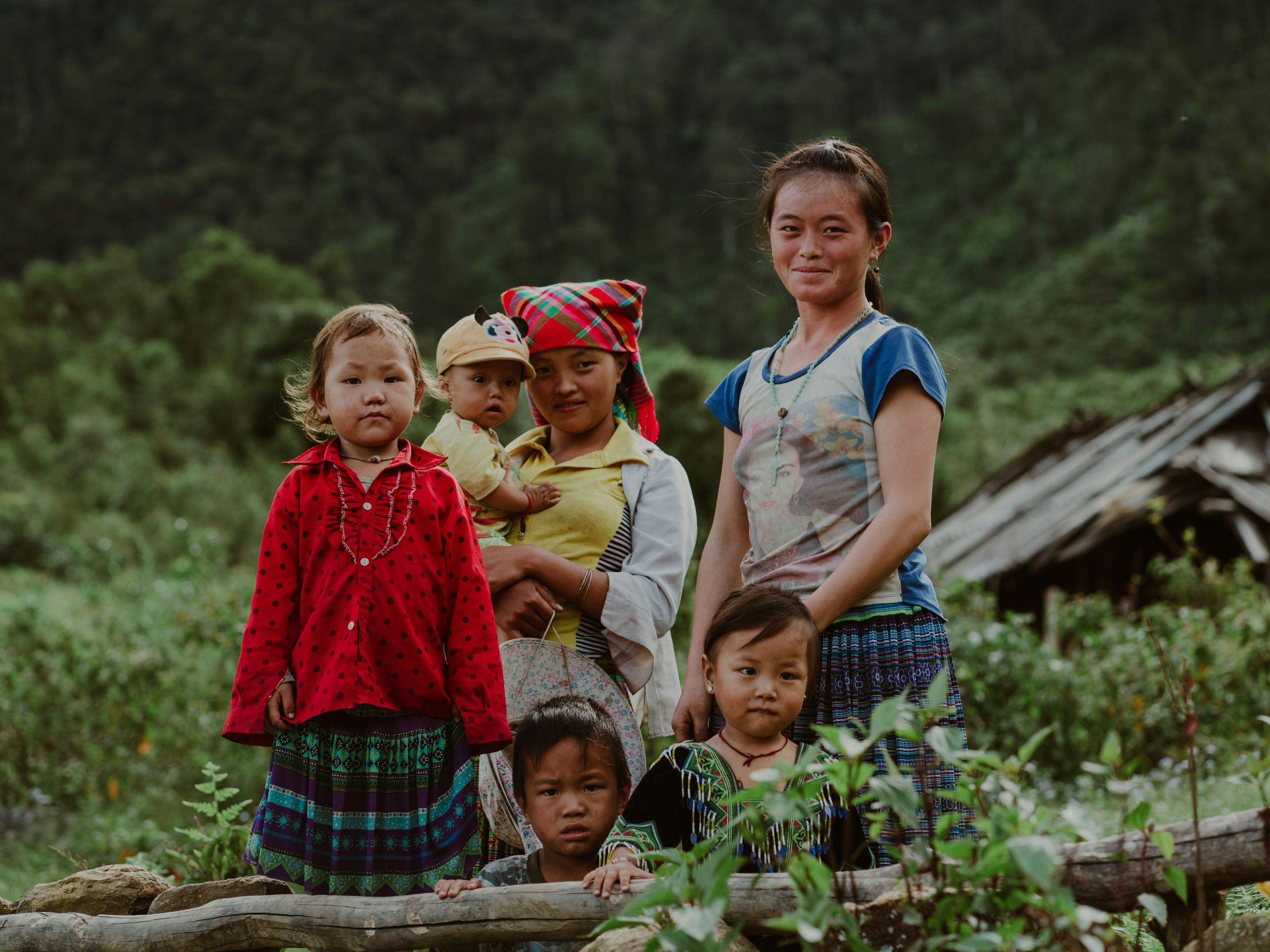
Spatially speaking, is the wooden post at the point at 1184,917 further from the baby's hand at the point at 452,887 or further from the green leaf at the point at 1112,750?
the baby's hand at the point at 452,887

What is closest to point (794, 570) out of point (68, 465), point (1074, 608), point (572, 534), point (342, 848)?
point (572, 534)

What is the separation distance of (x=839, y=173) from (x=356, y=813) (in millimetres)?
1655

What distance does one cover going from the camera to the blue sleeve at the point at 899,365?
2.38 metres

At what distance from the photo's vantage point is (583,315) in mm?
2832

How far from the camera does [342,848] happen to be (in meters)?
2.45

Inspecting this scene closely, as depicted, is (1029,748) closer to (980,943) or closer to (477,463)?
(980,943)

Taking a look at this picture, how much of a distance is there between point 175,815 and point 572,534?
14.1ft

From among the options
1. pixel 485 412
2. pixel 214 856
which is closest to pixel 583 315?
pixel 485 412

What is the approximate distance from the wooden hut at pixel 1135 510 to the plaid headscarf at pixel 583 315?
5061 mm

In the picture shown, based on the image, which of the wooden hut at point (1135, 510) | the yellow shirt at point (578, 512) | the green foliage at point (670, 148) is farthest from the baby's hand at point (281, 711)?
the green foliage at point (670, 148)

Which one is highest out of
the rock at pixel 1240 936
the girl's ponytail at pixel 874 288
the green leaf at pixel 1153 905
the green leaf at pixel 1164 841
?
the girl's ponytail at pixel 874 288

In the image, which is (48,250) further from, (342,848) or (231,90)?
(342,848)

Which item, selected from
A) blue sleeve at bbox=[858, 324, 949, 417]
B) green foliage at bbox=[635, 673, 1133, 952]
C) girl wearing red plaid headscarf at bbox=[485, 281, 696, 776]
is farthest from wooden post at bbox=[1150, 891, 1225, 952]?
girl wearing red plaid headscarf at bbox=[485, 281, 696, 776]

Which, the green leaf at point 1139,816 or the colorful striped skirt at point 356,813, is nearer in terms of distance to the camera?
the green leaf at point 1139,816
